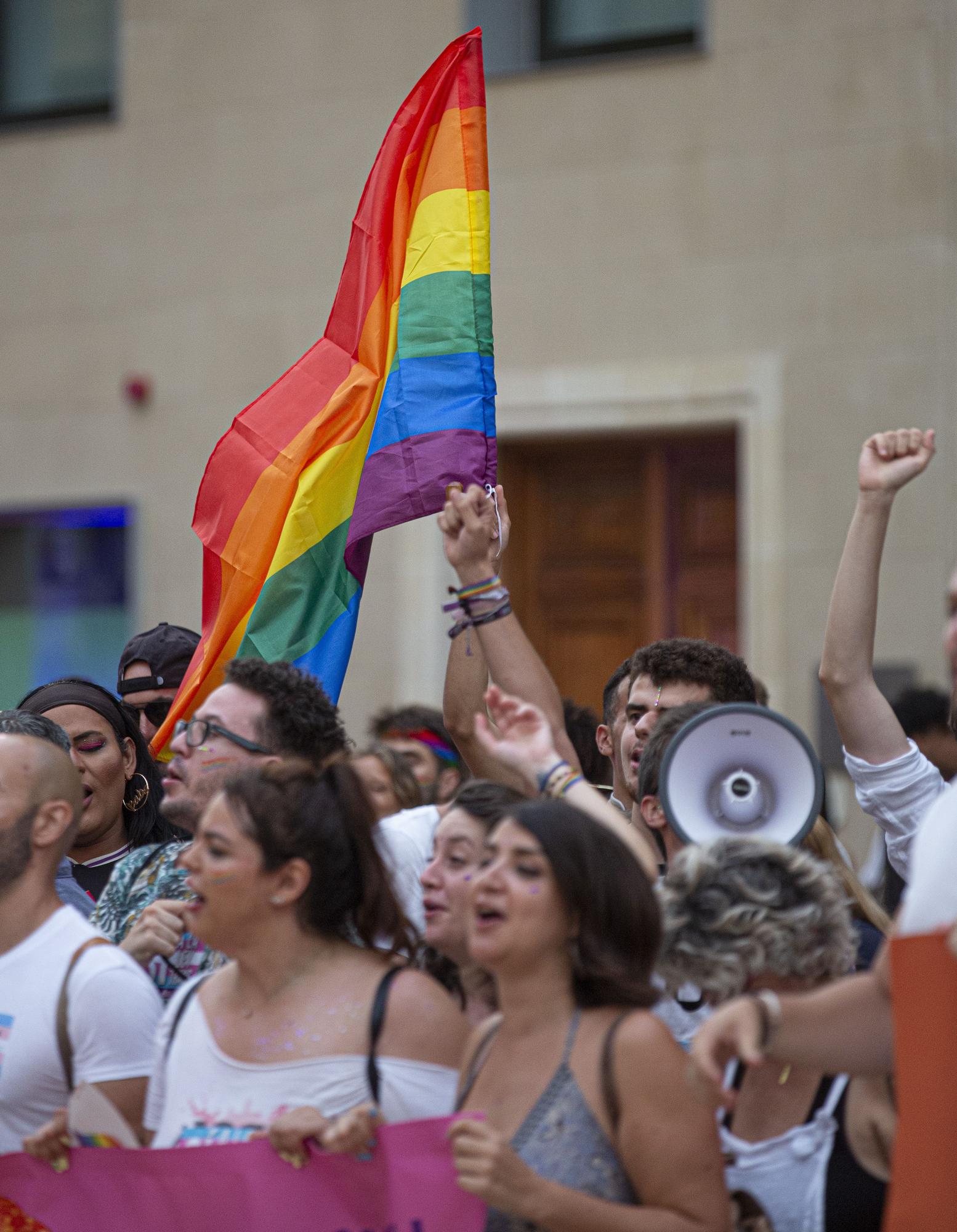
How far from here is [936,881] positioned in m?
2.38

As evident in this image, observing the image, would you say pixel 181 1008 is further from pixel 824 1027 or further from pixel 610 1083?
pixel 824 1027

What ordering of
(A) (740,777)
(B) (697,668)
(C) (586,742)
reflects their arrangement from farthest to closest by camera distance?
(C) (586,742) < (B) (697,668) < (A) (740,777)

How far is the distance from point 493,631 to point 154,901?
1025mm

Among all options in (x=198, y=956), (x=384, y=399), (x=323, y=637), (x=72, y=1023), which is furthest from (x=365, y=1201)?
(x=384, y=399)

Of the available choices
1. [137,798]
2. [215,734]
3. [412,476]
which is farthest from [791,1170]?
[137,798]

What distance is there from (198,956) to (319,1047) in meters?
0.79

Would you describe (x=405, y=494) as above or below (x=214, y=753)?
above

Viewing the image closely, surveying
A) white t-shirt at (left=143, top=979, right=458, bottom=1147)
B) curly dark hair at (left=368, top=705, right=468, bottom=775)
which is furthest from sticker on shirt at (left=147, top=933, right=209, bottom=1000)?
curly dark hair at (left=368, top=705, right=468, bottom=775)

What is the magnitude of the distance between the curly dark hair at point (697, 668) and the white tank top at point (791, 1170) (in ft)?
4.51

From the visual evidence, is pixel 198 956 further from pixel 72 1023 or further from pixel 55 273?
pixel 55 273

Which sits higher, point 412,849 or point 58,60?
point 58,60

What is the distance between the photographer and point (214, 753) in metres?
3.52

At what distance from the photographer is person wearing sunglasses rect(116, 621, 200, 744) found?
15.9 ft

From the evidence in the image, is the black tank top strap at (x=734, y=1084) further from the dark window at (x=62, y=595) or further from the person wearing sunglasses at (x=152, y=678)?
the dark window at (x=62, y=595)
